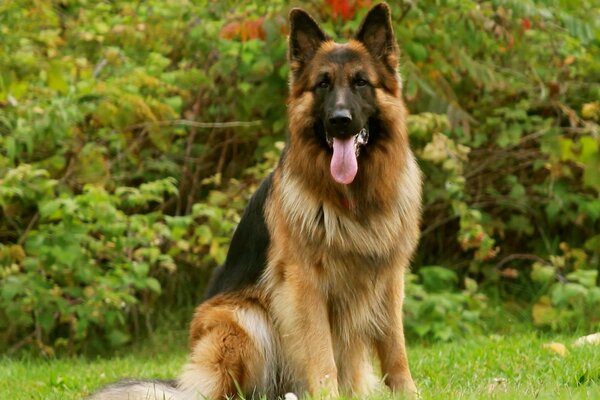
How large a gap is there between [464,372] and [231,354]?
61.2 inches

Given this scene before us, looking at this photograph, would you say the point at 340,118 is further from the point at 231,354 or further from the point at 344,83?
the point at 231,354

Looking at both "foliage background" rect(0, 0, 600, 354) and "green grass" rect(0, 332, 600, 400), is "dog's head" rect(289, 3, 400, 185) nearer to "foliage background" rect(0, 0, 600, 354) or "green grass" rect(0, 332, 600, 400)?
"green grass" rect(0, 332, 600, 400)

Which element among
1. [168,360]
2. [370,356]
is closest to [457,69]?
[168,360]

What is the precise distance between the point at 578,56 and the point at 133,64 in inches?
162

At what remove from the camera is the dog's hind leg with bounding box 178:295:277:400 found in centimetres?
468

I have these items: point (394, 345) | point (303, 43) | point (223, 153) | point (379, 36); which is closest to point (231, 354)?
point (394, 345)

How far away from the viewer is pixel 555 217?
931cm

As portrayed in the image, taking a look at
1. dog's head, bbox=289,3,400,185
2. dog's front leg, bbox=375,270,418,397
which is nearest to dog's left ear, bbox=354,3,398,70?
dog's head, bbox=289,3,400,185

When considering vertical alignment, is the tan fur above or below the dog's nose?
below

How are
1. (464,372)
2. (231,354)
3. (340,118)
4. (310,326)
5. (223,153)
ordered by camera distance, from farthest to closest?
(223,153), (464,372), (231,354), (310,326), (340,118)

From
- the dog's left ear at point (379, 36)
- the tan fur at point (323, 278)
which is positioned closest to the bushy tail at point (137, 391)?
the tan fur at point (323, 278)

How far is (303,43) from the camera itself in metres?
4.86

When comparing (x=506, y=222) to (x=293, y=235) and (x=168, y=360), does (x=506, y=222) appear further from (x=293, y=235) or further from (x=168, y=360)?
(x=293, y=235)

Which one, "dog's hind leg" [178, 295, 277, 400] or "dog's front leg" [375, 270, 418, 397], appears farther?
"dog's front leg" [375, 270, 418, 397]
